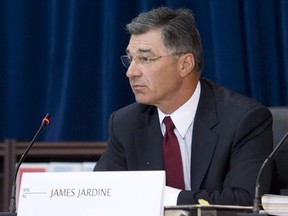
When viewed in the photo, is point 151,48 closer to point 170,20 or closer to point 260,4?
point 170,20

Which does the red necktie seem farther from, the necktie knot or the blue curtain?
the blue curtain

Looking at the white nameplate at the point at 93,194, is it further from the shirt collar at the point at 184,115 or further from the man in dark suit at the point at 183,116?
the shirt collar at the point at 184,115

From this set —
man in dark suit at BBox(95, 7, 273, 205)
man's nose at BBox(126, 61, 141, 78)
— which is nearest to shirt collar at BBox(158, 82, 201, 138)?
man in dark suit at BBox(95, 7, 273, 205)

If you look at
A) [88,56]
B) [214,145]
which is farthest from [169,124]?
[88,56]

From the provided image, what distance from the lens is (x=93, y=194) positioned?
2.16m

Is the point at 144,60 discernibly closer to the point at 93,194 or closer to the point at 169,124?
the point at 169,124

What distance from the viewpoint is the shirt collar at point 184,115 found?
9.76 feet

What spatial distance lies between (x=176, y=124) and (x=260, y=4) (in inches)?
44.5

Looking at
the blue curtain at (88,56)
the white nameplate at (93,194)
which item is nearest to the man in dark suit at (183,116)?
the white nameplate at (93,194)

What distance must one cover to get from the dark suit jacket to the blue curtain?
77 cm

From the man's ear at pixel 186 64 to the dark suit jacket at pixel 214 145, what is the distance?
0.08 meters

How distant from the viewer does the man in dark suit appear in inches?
112

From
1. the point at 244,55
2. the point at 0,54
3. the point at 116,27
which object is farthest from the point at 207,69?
the point at 0,54

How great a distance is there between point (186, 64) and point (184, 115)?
0.21 metres
